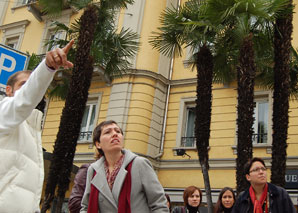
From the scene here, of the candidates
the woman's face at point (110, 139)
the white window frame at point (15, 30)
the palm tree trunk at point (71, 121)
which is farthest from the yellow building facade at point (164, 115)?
the woman's face at point (110, 139)

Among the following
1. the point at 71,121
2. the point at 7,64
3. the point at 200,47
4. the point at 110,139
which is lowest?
the point at 110,139

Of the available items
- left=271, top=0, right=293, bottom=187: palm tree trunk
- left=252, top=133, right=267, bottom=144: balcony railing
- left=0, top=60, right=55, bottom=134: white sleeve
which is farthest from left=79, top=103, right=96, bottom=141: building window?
left=0, top=60, right=55, bottom=134: white sleeve

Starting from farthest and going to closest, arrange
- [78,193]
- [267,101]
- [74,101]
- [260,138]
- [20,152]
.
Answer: [267,101] → [260,138] → [74,101] → [78,193] → [20,152]

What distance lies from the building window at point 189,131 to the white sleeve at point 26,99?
1326 centimetres

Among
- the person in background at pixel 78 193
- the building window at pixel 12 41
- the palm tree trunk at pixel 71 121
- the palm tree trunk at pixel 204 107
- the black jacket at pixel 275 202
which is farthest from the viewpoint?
the building window at pixel 12 41

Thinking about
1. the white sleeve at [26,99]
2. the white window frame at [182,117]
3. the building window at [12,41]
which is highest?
the building window at [12,41]

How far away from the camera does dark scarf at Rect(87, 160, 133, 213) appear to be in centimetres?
300

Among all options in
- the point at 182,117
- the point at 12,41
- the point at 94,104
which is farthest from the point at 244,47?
the point at 12,41

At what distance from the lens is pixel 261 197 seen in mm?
4508

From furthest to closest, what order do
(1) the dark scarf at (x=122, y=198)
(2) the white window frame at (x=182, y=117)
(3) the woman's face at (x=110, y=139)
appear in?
(2) the white window frame at (x=182, y=117), (3) the woman's face at (x=110, y=139), (1) the dark scarf at (x=122, y=198)

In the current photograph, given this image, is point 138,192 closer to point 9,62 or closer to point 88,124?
point 9,62

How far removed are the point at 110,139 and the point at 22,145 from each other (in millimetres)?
1217

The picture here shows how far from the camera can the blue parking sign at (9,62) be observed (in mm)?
4473

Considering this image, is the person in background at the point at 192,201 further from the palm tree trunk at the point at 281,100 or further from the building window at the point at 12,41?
the building window at the point at 12,41
